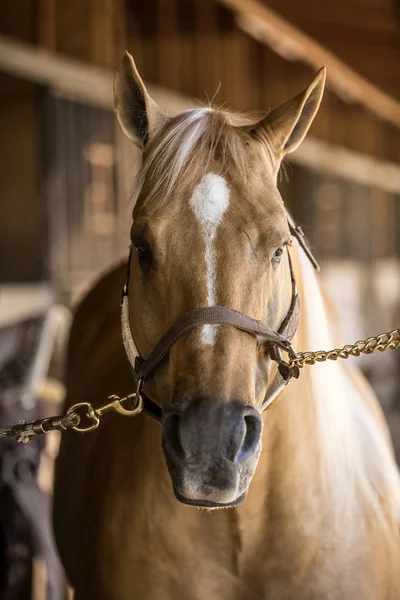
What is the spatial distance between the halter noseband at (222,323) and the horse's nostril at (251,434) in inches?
6.7

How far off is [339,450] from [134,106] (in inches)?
37.0

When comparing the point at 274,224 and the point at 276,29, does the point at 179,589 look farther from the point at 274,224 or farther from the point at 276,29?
the point at 276,29

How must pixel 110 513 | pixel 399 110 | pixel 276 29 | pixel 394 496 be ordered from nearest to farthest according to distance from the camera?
pixel 110 513, pixel 394 496, pixel 276 29, pixel 399 110

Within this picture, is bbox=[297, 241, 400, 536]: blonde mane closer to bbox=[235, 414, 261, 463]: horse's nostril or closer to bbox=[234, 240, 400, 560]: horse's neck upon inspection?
bbox=[234, 240, 400, 560]: horse's neck

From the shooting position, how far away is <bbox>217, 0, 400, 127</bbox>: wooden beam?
20.6 feet

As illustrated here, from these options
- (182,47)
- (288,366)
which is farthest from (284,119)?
(182,47)

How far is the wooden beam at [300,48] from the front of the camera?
6.29 meters

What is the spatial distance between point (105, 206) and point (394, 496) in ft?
13.8

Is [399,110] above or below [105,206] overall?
above

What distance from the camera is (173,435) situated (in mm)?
1334

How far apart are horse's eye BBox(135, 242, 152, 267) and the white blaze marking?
0.42 feet

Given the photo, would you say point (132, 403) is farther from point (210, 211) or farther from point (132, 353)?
point (210, 211)

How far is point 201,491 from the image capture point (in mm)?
1322

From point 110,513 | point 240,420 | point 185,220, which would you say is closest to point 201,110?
point 185,220
